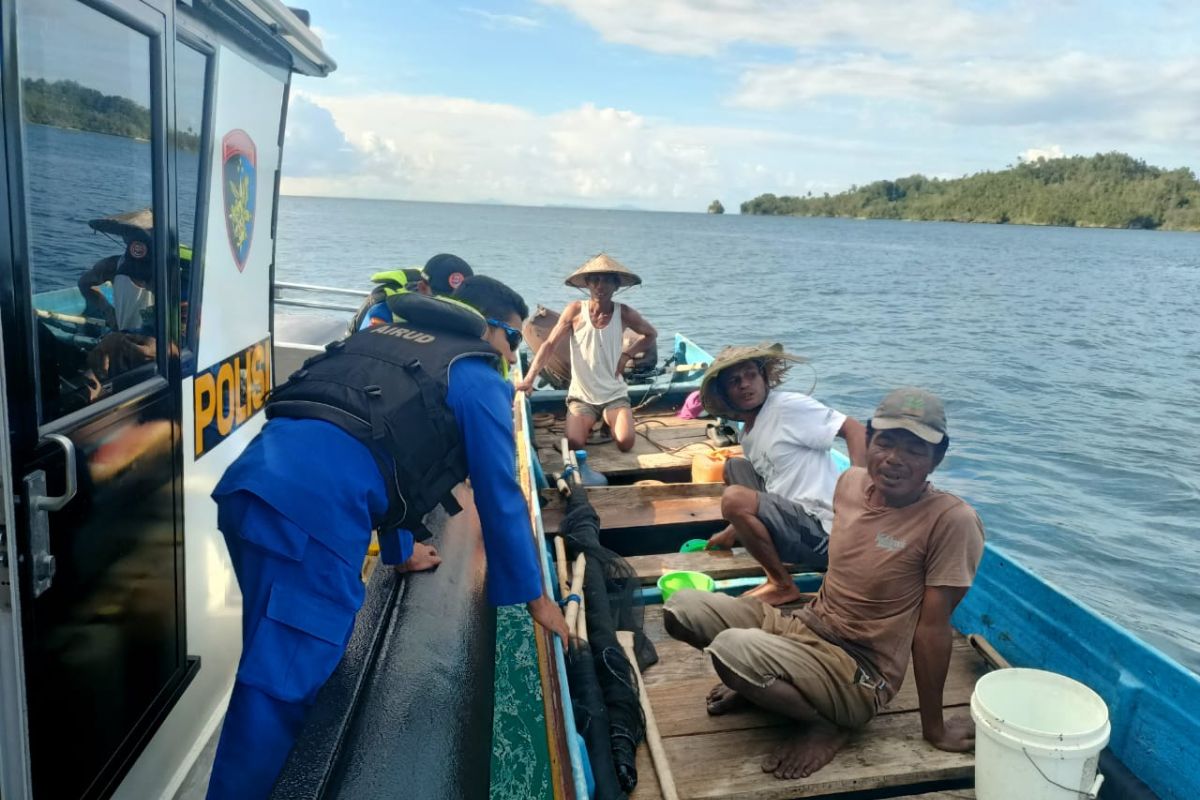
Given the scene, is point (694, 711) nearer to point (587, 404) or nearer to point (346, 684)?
point (346, 684)

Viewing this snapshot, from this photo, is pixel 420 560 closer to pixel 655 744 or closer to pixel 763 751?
pixel 655 744

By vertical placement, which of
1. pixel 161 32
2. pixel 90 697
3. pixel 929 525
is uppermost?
pixel 161 32

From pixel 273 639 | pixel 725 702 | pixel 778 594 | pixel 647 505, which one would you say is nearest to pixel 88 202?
pixel 273 639

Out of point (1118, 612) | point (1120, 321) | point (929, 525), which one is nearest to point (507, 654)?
point (929, 525)

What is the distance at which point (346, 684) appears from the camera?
97.7 inches

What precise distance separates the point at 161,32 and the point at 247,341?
1.52 metres

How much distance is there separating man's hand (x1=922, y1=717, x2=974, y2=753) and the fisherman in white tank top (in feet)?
13.1

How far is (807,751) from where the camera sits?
2.98 m

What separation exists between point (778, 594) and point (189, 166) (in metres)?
3.21

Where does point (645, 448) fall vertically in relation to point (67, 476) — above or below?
below

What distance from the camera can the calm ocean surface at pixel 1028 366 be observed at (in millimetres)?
9180

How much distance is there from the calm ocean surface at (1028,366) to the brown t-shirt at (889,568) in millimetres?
5616

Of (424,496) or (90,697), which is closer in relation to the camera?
(90,697)

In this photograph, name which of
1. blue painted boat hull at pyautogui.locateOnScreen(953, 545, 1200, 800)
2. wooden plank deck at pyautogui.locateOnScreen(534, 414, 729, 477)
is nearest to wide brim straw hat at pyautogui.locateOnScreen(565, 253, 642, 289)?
wooden plank deck at pyautogui.locateOnScreen(534, 414, 729, 477)
